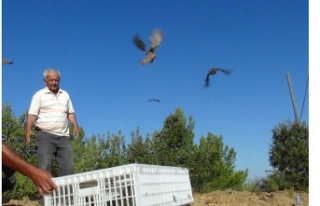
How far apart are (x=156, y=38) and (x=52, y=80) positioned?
10.5 feet

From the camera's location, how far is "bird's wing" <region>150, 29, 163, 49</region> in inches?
316

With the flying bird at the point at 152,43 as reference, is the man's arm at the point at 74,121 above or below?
below

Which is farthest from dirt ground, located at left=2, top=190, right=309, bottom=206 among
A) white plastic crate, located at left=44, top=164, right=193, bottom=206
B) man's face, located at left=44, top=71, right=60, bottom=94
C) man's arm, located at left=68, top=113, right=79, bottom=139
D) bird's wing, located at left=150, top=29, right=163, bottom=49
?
white plastic crate, located at left=44, top=164, right=193, bottom=206

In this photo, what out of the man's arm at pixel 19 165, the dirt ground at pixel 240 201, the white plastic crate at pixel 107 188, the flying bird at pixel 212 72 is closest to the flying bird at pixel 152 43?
the flying bird at pixel 212 72

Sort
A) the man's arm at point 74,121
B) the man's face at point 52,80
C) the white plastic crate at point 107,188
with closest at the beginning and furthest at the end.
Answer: the white plastic crate at point 107,188
the man's face at point 52,80
the man's arm at point 74,121

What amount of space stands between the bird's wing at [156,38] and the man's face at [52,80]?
307 cm

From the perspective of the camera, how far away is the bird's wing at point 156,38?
316 inches

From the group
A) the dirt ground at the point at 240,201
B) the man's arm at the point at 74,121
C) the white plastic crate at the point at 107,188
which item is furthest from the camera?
the dirt ground at the point at 240,201

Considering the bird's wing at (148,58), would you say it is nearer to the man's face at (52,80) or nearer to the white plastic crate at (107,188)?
the man's face at (52,80)

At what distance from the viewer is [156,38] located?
8.09 m

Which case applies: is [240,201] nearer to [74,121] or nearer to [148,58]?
[148,58]


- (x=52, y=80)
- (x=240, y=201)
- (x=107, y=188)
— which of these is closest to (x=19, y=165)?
(x=107, y=188)

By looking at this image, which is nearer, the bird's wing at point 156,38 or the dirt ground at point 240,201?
the dirt ground at point 240,201
